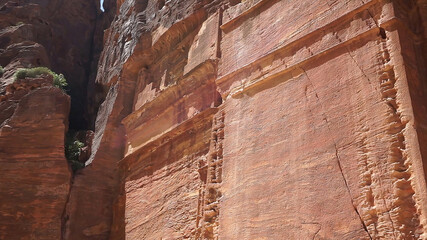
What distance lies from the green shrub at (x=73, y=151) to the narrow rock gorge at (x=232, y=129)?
5 centimetres

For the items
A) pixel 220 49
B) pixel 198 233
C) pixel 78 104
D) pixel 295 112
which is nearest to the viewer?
pixel 295 112

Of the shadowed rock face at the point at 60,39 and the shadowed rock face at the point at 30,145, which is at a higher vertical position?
the shadowed rock face at the point at 60,39

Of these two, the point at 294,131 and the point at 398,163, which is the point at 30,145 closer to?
the point at 294,131

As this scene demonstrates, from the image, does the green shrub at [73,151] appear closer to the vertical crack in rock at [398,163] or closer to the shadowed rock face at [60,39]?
the shadowed rock face at [60,39]

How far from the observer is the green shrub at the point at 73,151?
1104 centimetres

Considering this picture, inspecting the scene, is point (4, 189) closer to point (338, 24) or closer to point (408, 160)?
point (338, 24)

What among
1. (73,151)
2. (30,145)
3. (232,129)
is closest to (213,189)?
(232,129)

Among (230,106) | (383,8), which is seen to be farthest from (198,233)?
(383,8)

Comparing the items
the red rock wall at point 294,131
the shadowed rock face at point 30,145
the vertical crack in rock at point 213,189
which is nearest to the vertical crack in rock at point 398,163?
the red rock wall at point 294,131

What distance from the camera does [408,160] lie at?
17.7 ft

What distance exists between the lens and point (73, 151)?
11.6 meters

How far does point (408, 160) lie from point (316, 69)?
189cm

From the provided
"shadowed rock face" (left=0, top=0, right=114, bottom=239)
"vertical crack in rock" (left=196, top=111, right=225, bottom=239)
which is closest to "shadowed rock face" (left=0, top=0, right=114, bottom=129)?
"shadowed rock face" (left=0, top=0, right=114, bottom=239)

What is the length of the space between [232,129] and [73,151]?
5.12 m
